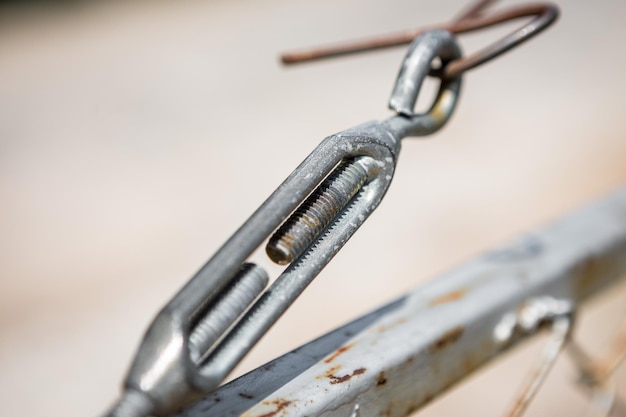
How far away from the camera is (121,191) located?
1.83 m

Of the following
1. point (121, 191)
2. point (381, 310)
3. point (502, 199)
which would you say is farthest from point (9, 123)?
point (381, 310)

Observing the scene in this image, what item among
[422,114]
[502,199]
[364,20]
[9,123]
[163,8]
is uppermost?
[163,8]

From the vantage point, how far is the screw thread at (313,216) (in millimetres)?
290

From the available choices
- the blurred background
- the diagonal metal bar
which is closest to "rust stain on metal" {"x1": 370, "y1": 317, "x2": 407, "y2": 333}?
the diagonal metal bar

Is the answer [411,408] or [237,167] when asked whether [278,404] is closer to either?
[411,408]

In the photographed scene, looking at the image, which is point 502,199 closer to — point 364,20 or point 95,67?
point 364,20

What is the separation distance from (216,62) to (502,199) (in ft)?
4.14

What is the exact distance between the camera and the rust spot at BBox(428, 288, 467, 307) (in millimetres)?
420

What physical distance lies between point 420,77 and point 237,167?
1511 millimetres

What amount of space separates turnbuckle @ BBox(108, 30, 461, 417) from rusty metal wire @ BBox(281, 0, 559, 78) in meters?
0.08

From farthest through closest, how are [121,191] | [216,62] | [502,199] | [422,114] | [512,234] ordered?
[216,62] → [121,191] → [502,199] → [512,234] → [422,114]

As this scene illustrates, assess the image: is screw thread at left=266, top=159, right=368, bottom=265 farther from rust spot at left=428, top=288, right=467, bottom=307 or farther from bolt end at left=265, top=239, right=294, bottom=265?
rust spot at left=428, top=288, right=467, bottom=307

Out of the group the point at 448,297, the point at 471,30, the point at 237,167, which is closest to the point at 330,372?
the point at 448,297

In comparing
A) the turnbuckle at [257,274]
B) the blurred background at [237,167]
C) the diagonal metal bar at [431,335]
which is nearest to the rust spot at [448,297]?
the diagonal metal bar at [431,335]
